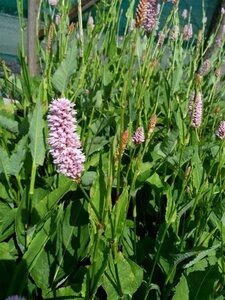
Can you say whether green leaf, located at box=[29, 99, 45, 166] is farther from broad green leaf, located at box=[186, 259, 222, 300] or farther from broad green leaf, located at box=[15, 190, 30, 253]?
broad green leaf, located at box=[186, 259, 222, 300]

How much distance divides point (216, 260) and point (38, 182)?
15.9 inches

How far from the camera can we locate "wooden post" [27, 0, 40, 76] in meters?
1.78

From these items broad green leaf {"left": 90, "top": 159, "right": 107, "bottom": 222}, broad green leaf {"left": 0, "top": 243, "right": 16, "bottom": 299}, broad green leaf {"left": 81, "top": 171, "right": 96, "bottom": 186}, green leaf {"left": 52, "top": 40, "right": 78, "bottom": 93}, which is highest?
green leaf {"left": 52, "top": 40, "right": 78, "bottom": 93}

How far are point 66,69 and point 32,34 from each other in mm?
905

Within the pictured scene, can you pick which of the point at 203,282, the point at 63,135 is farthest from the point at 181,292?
the point at 63,135

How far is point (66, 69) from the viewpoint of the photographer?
1.04 metres

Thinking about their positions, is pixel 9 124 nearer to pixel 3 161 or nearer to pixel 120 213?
pixel 3 161

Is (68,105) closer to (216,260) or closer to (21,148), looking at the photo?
(21,148)

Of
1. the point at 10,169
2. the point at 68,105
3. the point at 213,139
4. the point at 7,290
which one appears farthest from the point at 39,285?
the point at 213,139

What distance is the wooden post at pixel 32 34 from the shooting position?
70.2 inches

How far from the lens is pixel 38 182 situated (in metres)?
0.97

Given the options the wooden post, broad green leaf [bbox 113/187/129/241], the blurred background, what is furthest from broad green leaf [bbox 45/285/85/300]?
the blurred background

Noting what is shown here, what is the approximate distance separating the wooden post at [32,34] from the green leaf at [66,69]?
84cm

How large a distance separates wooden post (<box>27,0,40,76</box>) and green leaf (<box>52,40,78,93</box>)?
836mm
